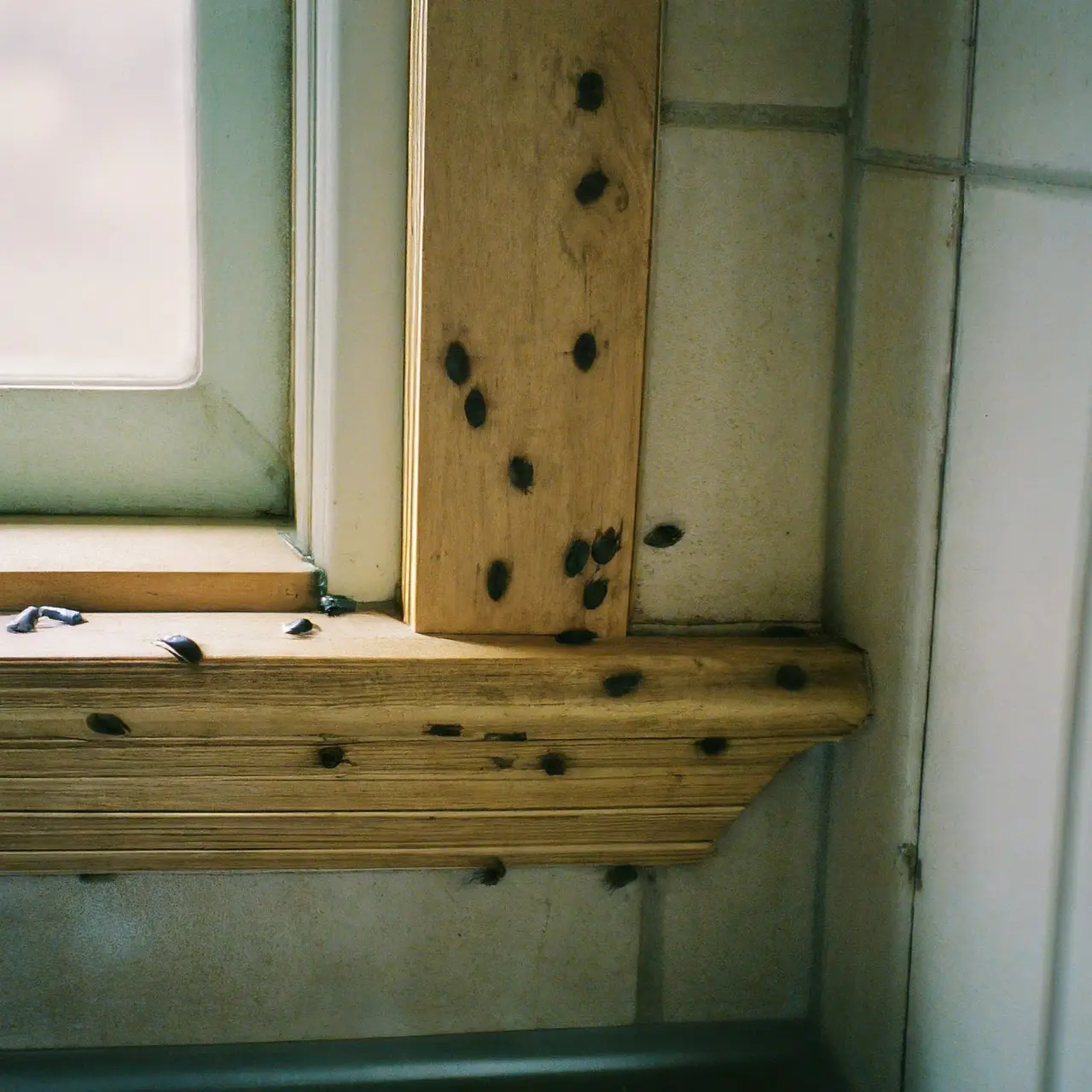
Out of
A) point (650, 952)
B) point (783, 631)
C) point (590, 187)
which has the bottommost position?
point (650, 952)

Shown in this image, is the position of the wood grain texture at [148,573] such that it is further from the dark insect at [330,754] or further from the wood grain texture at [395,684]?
the dark insect at [330,754]

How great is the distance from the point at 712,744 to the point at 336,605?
0.37 meters

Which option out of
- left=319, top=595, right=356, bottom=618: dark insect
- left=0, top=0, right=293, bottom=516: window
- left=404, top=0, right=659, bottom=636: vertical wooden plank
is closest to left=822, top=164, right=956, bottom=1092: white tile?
left=404, top=0, right=659, bottom=636: vertical wooden plank

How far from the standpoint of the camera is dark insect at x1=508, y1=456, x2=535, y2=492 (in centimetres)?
104

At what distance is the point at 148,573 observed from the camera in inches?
43.2

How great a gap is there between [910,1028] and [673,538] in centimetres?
47

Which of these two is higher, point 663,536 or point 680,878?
point 663,536

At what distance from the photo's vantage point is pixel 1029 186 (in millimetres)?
873

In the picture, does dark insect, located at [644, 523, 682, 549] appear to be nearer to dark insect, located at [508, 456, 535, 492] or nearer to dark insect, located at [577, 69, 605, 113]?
dark insect, located at [508, 456, 535, 492]

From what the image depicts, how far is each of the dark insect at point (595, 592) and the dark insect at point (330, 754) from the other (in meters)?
0.25

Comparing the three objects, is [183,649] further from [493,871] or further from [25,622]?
[493,871]

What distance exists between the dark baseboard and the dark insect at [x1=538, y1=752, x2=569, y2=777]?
314mm

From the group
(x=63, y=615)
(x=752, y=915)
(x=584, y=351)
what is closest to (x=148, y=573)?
(x=63, y=615)

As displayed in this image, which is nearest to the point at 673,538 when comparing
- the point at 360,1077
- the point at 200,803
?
the point at 200,803
